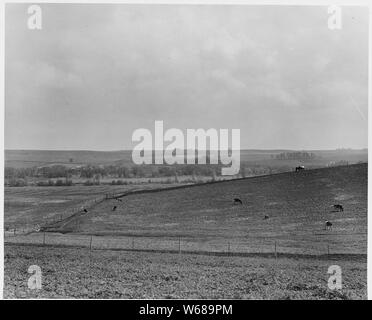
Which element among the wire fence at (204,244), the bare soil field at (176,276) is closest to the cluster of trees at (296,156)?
the wire fence at (204,244)

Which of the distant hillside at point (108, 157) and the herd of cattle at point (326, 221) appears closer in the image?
the distant hillside at point (108, 157)

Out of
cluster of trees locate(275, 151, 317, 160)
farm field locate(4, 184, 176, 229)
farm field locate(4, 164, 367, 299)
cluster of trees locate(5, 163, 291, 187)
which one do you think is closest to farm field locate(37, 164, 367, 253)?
farm field locate(4, 164, 367, 299)

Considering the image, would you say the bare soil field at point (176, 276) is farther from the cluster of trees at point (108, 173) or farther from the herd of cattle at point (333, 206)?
the cluster of trees at point (108, 173)

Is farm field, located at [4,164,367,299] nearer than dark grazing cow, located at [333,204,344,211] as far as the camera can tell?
Yes

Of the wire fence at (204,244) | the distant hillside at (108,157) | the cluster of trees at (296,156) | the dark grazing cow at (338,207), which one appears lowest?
the wire fence at (204,244)

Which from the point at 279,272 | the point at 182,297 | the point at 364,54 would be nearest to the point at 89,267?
the point at 182,297

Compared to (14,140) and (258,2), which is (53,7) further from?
(258,2)

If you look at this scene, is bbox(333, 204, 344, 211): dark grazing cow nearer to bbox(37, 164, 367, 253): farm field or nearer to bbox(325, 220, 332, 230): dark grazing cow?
bbox(37, 164, 367, 253): farm field
